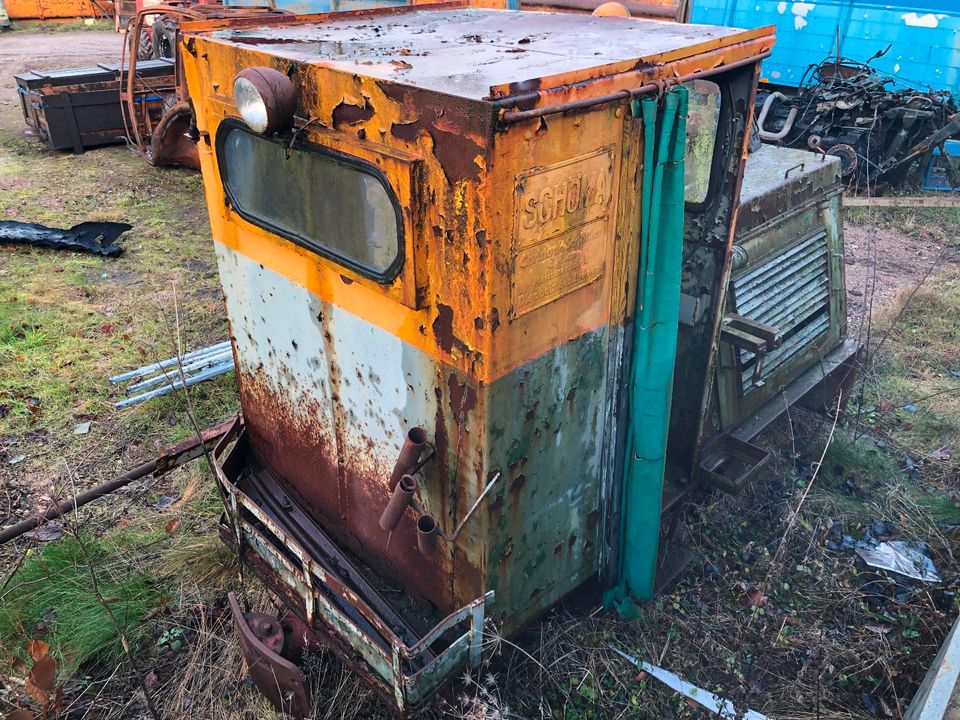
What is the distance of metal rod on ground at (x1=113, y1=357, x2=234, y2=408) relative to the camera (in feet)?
14.8

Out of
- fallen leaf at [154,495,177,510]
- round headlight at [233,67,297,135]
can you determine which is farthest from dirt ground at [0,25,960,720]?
round headlight at [233,67,297,135]

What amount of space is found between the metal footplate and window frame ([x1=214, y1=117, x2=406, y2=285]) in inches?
39.7

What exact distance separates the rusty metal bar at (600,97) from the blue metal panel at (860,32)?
8.32 metres

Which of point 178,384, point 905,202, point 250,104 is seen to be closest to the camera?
point 250,104

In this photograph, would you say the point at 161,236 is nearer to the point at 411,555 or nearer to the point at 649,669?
the point at 411,555

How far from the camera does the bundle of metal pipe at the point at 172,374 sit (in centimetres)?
461

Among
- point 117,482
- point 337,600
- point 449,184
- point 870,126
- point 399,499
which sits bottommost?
point 337,600

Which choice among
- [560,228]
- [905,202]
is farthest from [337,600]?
[905,202]

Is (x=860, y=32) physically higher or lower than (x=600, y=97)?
lower

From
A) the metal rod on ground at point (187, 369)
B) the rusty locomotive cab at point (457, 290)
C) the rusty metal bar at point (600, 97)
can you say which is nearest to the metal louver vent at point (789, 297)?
the rusty locomotive cab at point (457, 290)

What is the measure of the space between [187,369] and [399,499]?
313 cm

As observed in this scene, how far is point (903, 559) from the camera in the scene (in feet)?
11.3

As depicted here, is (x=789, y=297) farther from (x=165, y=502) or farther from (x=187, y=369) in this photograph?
(x=187, y=369)

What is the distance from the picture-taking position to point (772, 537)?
140 inches
